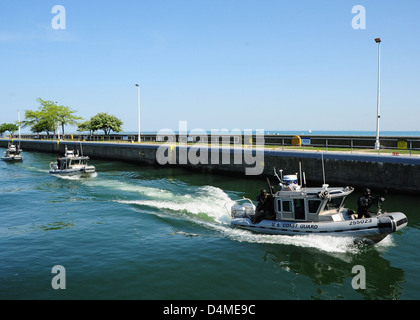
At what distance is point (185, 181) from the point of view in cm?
3170

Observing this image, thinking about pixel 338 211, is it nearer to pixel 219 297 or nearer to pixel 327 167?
pixel 219 297

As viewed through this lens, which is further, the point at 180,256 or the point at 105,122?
the point at 105,122

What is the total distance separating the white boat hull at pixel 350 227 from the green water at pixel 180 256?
328 millimetres

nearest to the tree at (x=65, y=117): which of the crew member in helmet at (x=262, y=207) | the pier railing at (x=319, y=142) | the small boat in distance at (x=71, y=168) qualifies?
the pier railing at (x=319, y=142)

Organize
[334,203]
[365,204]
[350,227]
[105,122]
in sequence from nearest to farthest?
[350,227] < [365,204] < [334,203] < [105,122]

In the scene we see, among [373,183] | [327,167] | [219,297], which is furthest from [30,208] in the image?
[373,183]

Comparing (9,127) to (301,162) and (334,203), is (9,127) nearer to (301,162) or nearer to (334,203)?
(301,162)

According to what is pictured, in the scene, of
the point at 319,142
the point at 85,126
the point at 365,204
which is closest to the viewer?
the point at 365,204

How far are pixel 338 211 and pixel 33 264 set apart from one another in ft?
40.4

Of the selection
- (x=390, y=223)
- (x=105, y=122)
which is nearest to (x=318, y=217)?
(x=390, y=223)

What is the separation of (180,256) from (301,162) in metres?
19.2

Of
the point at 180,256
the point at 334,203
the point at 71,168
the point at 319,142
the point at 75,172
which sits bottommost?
the point at 180,256

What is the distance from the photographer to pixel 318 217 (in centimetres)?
1419

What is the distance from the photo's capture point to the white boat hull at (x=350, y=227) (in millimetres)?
13039
